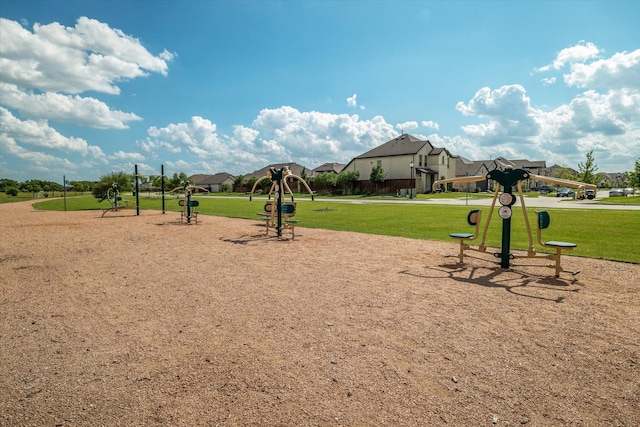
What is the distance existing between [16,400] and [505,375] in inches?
175

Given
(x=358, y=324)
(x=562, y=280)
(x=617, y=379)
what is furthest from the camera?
(x=562, y=280)

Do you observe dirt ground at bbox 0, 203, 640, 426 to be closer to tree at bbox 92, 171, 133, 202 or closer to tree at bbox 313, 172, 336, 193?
tree at bbox 92, 171, 133, 202

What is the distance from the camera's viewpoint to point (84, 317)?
524 centimetres

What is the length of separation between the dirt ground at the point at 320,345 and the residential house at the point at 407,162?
168 feet

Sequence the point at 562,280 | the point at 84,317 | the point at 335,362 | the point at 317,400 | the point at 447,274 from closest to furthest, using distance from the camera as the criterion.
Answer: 1. the point at 317,400
2. the point at 335,362
3. the point at 84,317
4. the point at 562,280
5. the point at 447,274

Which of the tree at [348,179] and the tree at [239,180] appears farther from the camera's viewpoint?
the tree at [239,180]

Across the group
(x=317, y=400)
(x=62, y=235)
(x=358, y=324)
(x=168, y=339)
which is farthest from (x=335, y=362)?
(x=62, y=235)

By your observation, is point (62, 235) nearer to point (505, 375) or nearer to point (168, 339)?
point (168, 339)

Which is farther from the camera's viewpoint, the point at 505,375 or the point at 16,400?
the point at 505,375

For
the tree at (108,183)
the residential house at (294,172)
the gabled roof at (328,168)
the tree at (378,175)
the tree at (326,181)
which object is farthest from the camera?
the gabled roof at (328,168)

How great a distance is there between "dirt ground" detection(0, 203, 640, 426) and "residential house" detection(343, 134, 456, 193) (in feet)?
168

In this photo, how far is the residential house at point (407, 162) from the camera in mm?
60000

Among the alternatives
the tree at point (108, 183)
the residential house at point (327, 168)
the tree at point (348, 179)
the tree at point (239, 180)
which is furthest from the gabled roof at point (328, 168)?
the tree at point (108, 183)

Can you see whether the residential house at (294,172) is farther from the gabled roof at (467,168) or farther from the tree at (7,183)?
the tree at (7,183)
